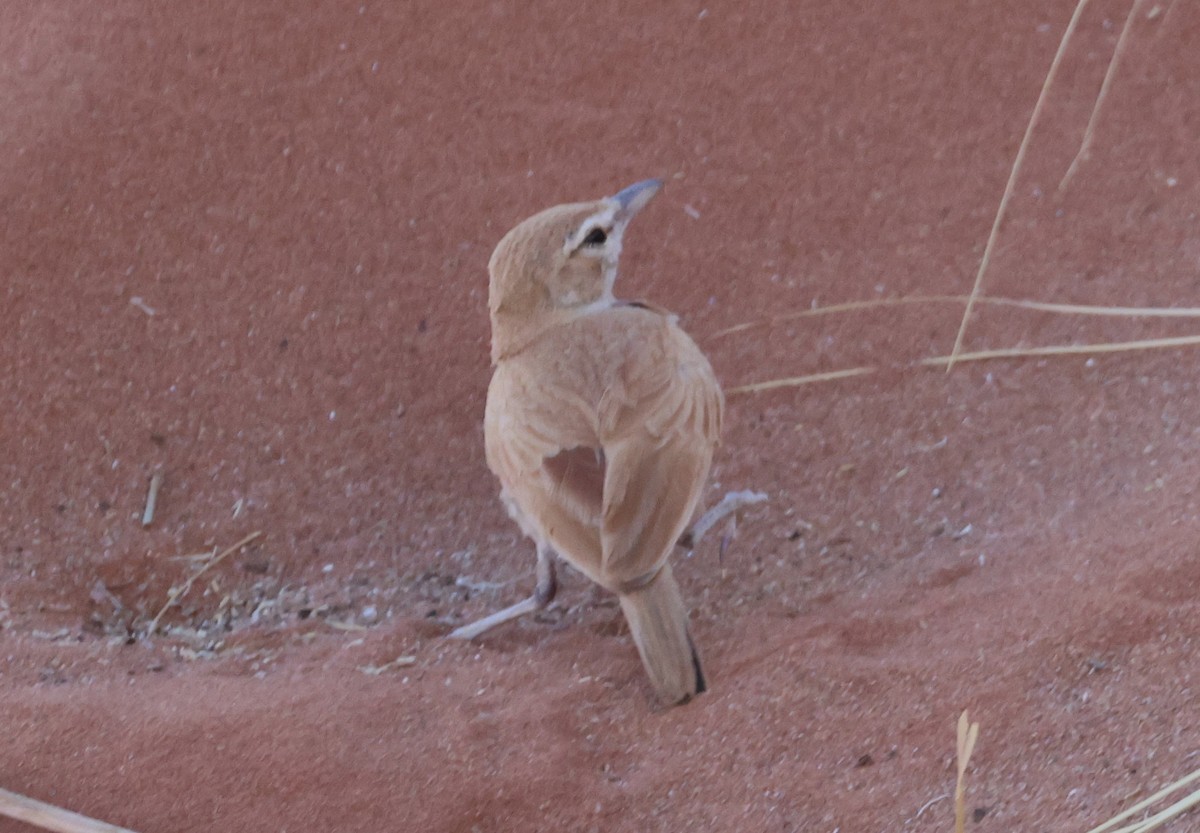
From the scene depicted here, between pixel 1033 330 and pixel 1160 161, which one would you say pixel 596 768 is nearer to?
pixel 1033 330

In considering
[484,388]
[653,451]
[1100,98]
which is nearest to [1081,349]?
[1100,98]

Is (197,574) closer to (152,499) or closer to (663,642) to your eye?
(152,499)

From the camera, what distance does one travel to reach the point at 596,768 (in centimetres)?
335

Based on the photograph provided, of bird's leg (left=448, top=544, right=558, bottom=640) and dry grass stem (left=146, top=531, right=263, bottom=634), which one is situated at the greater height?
dry grass stem (left=146, top=531, right=263, bottom=634)

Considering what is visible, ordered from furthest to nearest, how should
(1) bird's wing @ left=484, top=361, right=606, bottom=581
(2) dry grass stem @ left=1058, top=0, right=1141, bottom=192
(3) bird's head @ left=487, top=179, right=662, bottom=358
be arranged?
(3) bird's head @ left=487, top=179, right=662, bottom=358 → (1) bird's wing @ left=484, top=361, right=606, bottom=581 → (2) dry grass stem @ left=1058, top=0, right=1141, bottom=192

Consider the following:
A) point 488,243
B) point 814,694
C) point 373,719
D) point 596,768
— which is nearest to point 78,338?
point 488,243

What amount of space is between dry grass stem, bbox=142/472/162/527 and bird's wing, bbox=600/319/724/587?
221 centimetres

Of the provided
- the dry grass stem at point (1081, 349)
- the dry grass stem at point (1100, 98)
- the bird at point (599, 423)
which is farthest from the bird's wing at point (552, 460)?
the dry grass stem at point (1100, 98)

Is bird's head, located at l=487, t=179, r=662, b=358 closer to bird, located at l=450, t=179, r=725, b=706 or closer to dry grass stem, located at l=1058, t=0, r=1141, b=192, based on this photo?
bird, located at l=450, t=179, r=725, b=706

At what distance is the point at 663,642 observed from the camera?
11.9 feet

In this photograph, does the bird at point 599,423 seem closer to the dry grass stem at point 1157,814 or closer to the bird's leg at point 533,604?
the bird's leg at point 533,604

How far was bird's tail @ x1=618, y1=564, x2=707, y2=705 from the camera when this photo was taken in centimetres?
359

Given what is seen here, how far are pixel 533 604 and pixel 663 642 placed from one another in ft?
2.91

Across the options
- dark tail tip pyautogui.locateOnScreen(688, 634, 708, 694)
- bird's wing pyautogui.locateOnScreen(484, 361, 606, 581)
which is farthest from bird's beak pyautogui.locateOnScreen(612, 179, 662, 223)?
dark tail tip pyautogui.locateOnScreen(688, 634, 708, 694)
